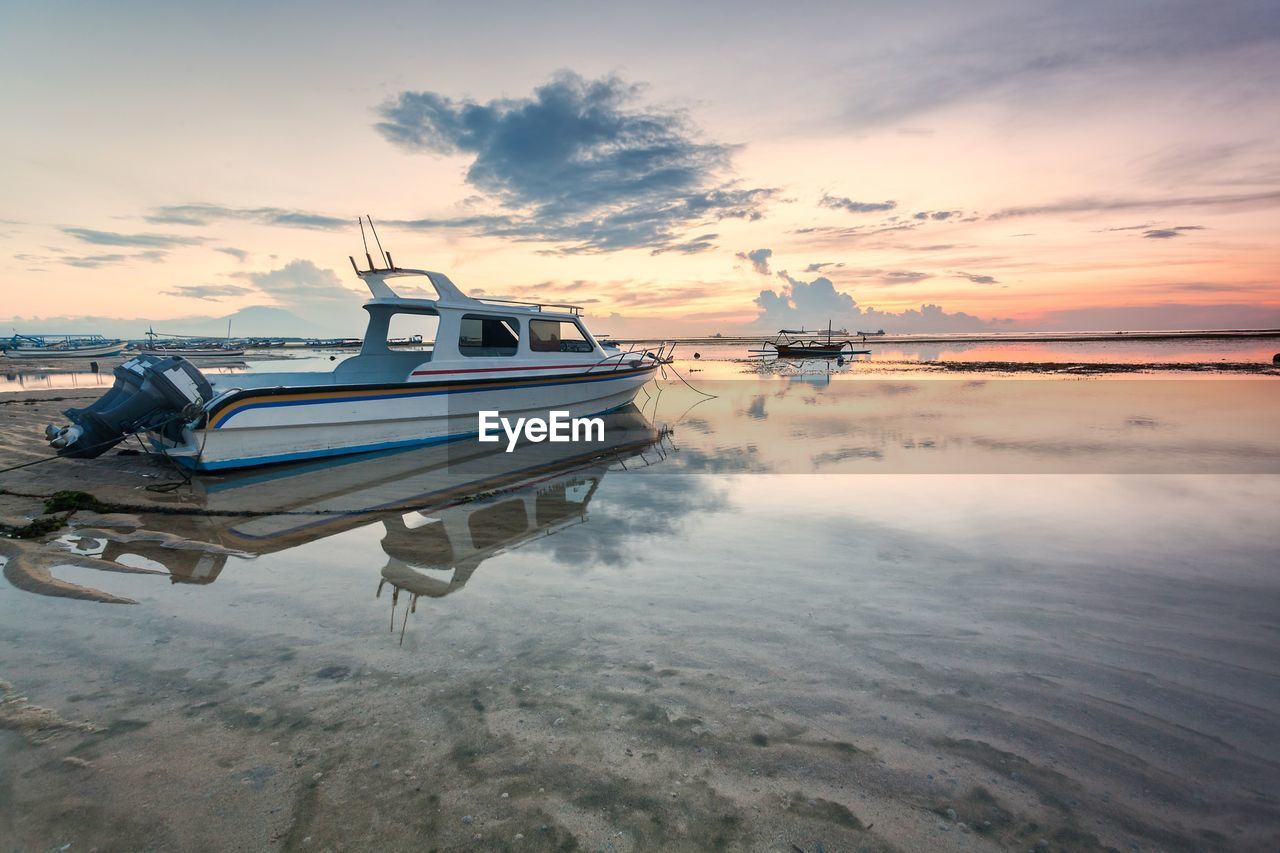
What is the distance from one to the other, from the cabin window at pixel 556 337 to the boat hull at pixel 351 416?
0.86m

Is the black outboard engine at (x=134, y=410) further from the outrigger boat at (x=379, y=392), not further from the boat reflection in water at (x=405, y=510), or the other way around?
the boat reflection in water at (x=405, y=510)

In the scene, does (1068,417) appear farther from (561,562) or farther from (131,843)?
(131,843)

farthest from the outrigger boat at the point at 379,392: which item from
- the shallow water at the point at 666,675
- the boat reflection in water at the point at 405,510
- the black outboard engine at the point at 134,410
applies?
the shallow water at the point at 666,675

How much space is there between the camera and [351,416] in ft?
36.2

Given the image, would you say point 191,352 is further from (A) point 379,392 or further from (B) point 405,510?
(B) point 405,510

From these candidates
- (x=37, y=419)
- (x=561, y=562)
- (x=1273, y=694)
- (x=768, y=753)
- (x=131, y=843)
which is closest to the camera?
(x=131, y=843)

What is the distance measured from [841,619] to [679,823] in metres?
2.34

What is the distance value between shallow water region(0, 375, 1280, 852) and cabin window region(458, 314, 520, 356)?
6.01m

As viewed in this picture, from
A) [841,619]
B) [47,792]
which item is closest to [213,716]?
[47,792]

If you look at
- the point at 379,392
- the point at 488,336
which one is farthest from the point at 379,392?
the point at 488,336

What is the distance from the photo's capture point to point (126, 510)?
24.1 feet

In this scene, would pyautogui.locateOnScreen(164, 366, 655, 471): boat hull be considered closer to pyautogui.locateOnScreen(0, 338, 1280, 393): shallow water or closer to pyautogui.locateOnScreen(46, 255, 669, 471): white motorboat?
pyautogui.locateOnScreen(46, 255, 669, 471): white motorboat

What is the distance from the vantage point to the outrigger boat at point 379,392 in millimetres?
9438

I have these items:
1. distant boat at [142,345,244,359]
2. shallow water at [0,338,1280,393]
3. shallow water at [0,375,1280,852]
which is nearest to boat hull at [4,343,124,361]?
distant boat at [142,345,244,359]
